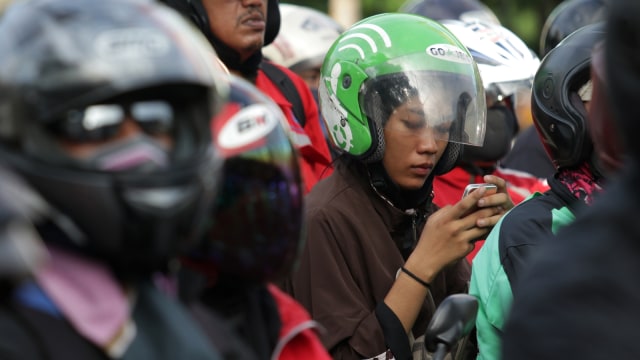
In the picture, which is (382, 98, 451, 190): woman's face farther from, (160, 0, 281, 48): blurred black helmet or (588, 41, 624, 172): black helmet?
(588, 41, 624, 172): black helmet

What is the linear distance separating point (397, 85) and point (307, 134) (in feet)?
5.09

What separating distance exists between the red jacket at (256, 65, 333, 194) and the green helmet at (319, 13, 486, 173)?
62 cm

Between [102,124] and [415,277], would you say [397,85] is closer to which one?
[415,277]

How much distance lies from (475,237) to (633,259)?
2462 millimetres

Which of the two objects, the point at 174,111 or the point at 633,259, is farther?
the point at 174,111

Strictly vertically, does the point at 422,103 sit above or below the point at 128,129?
below

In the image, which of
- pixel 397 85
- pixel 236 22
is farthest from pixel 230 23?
pixel 397 85

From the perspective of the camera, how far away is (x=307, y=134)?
610 centimetres

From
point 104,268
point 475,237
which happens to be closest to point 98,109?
point 104,268

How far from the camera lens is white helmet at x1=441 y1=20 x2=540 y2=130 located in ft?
20.4

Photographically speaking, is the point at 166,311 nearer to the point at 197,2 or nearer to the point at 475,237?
the point at 475,237

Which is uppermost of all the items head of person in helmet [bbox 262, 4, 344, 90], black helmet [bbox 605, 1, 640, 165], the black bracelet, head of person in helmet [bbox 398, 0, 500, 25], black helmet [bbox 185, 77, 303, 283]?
black helmet [bbox 605, 1, 640, 165]

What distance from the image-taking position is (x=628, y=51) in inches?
78.3

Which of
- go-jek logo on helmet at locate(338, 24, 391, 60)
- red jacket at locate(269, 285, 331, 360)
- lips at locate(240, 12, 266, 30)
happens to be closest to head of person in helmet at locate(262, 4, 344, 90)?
lips at locate(240, 12, 266, 30)
